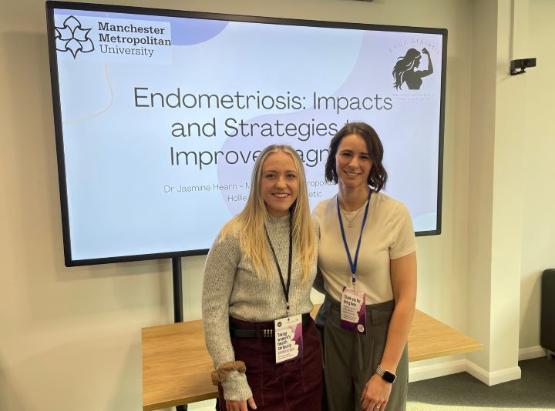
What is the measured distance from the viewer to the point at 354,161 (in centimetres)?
155

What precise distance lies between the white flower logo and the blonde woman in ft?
3.51

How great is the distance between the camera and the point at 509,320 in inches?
117

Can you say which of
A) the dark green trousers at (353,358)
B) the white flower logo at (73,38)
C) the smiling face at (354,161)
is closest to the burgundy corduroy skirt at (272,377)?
the dark green trousers at (353,358)

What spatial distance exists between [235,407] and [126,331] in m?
1.16

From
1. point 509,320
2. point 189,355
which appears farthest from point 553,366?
point 189,355

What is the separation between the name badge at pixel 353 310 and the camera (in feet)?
5.06

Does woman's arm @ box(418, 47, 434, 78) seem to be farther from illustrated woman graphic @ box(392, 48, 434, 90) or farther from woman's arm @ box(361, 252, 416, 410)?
woman's arm @ box(361, 252, 416, 410)

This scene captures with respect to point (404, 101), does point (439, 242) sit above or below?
below

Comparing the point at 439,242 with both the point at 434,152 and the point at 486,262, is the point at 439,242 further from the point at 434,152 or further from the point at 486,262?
the point at 434,152

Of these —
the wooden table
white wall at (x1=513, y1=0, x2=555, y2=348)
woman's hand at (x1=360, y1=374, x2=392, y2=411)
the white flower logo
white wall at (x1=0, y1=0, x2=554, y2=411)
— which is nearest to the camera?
woman's hand at (x1=360, y1=374, x2=392, y2=411)

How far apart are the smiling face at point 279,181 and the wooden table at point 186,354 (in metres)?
0.75

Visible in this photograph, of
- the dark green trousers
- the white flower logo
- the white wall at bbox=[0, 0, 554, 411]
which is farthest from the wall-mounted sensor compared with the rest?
the white flower logo

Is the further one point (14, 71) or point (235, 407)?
point (14, 71)

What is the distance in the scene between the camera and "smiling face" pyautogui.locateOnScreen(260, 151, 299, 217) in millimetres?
1435
